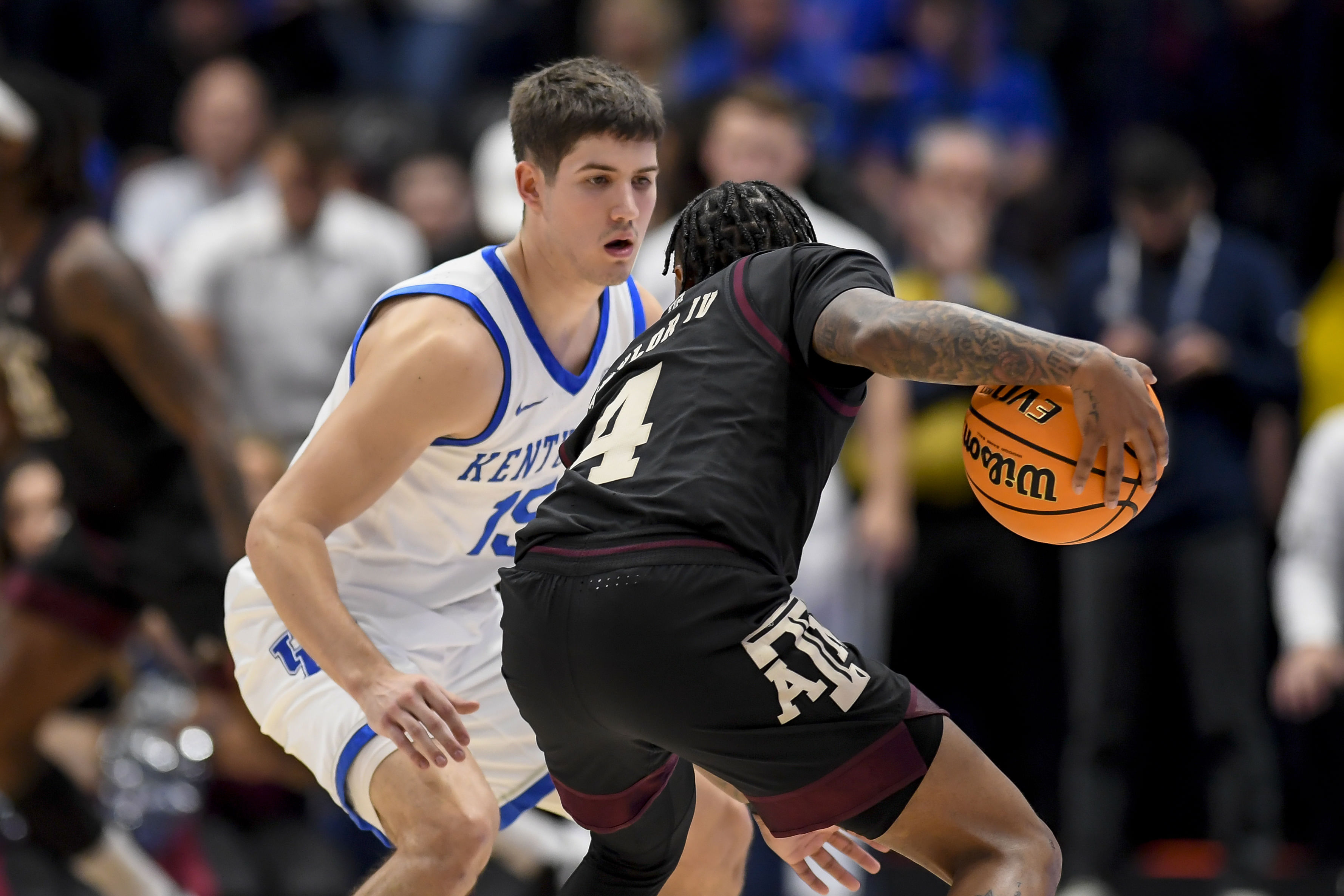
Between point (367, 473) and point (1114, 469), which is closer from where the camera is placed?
point (1114, 469)

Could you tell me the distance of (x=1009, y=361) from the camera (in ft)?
10.0

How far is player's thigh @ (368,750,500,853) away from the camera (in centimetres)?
360

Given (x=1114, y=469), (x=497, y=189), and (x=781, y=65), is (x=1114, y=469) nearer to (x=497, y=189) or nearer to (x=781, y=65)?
(x=497, y=189)

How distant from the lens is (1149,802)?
7562 millimetres

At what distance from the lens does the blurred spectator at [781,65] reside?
834 centimetres

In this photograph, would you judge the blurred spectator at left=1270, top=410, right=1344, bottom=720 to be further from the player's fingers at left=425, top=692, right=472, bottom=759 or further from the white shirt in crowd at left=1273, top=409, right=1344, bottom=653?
the player's fingers at left=425, top=692, right=472, bottom=759

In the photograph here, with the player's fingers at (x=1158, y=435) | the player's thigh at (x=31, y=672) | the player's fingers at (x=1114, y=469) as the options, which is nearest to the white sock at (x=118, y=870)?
the player's thigh at (x=31, y=672)

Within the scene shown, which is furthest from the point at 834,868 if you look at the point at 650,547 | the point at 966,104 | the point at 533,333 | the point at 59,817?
the point at 966,104

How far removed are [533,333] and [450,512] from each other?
0.46 metres

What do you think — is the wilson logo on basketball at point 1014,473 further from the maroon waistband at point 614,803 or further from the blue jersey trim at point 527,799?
the blue jersey trim at point 527,799

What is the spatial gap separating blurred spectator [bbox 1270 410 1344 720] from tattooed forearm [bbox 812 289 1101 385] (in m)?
3.81

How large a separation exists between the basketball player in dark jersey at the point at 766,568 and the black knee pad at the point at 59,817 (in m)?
2.75

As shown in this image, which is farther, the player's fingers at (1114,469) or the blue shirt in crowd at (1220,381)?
the blue shirt in crowd at (1220,381)

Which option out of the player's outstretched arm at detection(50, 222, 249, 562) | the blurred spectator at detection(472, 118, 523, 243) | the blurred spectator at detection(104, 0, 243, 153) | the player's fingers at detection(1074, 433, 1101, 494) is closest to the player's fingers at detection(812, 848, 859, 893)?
the player's fingers at detection(1074, 433, 1101, 494)
